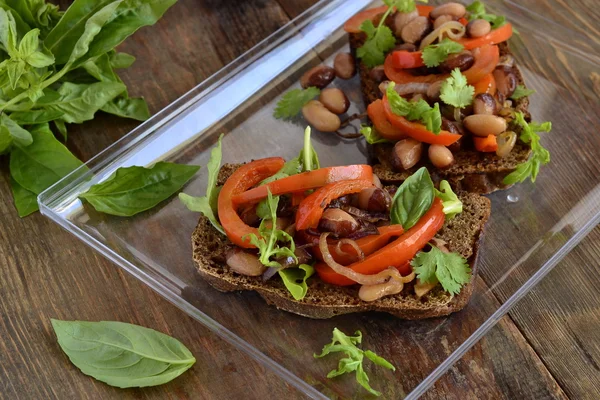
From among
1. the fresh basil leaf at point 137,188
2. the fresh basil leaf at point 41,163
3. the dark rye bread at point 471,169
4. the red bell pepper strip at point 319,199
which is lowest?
the dark rye bread at point 471,169

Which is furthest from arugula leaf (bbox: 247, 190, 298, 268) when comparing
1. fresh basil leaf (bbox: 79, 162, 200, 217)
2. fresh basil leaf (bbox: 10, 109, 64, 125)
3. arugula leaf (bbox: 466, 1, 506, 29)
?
arugula leaf (bbox: 466, 1, 506, 29)

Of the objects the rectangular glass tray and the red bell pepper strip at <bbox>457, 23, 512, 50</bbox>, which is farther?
the red bell pepper strip at <bbox>457, 23, 512, 50</bbox>

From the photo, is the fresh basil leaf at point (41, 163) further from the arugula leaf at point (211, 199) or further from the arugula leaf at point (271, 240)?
the arugula leaf at point (271, 240)

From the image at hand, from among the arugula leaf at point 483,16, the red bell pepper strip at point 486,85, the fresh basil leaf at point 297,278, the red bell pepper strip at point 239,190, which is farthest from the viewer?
the arugula leaf at point 483,16

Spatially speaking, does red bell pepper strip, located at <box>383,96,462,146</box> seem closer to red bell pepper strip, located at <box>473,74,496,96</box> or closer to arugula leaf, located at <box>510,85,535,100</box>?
red bell pepper strip, located at <box>473,74,496,96</box>

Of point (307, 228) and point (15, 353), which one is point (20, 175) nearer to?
point (15, 353)

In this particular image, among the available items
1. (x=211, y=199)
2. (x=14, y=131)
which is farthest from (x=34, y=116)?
(x=211, y=199)

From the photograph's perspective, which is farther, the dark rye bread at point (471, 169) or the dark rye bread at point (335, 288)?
the dark rye bread at point (471, 169)

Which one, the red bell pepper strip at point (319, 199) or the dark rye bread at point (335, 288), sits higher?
the red bell pepper strip at point (319, 199)

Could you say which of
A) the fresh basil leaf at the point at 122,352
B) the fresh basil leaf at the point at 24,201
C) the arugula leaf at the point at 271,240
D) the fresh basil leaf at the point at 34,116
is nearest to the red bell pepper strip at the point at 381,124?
the arugula leaf at the point at 271,240
